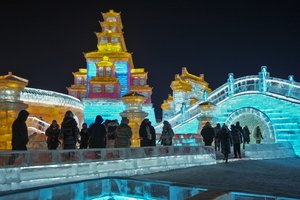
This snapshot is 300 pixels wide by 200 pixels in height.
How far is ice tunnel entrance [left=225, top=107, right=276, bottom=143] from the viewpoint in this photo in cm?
1861

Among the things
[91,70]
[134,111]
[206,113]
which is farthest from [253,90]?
[91,70]

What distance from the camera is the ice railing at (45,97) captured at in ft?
70.7

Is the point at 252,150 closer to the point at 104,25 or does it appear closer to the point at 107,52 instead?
→ the point at 107,52

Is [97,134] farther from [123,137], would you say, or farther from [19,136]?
[19,136]

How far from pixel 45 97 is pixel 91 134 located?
15.0 metres

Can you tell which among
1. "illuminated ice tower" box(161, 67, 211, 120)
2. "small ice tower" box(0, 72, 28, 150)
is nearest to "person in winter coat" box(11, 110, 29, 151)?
"small ice tower" box(0, 72, 28, 150)

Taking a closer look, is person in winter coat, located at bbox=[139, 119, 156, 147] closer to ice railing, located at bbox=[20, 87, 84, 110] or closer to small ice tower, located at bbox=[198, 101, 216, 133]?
small ice tower, located at bbox=[198, 101, 216, 133]

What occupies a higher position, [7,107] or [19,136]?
[7,107]

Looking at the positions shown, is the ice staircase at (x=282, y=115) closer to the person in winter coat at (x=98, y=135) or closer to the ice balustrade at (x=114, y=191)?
the person in winter coat at (x=98, y=135)

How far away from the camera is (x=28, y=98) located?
2169 cm

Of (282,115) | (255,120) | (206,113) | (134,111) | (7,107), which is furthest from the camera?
(206,113)

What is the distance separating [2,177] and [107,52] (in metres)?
37.7

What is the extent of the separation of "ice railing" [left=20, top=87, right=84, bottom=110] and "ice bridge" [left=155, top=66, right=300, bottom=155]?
10.3 m

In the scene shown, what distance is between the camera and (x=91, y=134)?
9.02m
